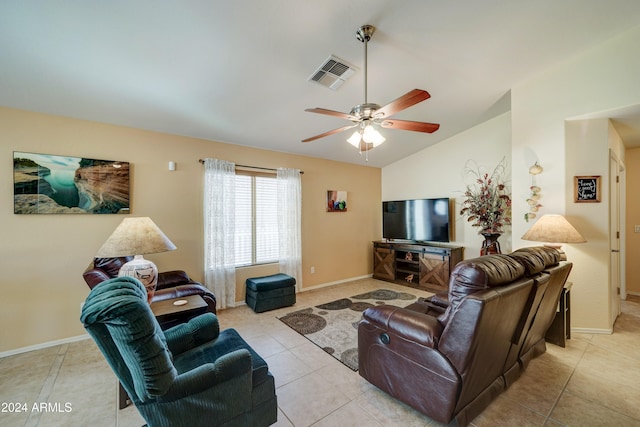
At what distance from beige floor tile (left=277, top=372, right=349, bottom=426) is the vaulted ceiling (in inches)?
115

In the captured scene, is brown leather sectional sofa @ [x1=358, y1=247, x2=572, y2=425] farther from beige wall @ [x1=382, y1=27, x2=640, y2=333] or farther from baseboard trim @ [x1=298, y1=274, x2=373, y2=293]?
baseboard trim @ [x1=298, y1=274, x2=373, y2=293]

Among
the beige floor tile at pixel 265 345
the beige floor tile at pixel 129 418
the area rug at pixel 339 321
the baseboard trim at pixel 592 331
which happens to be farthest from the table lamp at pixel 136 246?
the baseboard trim at pixel 592 331

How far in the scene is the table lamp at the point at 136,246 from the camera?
208 centimetres

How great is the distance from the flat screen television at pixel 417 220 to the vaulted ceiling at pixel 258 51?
204cm

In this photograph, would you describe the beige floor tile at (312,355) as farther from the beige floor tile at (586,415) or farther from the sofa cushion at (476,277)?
the beige floor tile at (586,415)

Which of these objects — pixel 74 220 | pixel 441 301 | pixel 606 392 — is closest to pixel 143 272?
pixel 74 220

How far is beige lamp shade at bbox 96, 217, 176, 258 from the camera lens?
2.08 m

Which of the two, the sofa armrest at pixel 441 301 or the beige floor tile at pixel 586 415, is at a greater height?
the sofa armrest at pixel 441 301

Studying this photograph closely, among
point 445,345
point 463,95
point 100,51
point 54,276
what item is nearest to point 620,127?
point 463,95

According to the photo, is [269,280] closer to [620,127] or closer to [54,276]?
[54,276]

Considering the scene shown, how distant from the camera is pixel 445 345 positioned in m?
1.56

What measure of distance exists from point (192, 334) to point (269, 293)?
193 cm

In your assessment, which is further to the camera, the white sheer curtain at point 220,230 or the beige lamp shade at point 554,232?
the white sheer curtain at point 220,230

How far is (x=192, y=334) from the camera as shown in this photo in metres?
1.92
